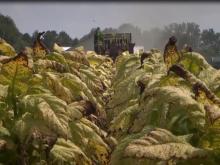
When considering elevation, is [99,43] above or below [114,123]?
below

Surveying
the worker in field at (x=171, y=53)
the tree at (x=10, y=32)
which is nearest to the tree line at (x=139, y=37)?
the tree at (x=10, y=32)

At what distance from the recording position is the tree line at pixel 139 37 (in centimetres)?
3377

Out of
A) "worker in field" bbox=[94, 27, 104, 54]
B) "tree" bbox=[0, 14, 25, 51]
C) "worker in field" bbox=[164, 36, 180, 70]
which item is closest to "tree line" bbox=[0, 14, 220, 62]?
"tree" bbox=[0, 14, 25, 51]

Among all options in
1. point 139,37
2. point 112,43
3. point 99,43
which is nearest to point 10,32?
point 139,37

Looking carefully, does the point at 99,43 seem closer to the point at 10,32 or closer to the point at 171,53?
the point at 171,53

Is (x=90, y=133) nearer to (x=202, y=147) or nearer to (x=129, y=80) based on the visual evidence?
(x=202, y=147)

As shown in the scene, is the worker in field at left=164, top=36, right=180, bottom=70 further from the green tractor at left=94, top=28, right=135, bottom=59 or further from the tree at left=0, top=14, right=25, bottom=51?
the tree at left=0, top=14, right=25, bottom=51

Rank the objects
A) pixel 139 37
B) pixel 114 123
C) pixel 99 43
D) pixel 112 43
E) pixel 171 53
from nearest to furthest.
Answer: pixel 114 123 < pixel 171 53 < pixel 112 43 < pixel 99 43 < pixel 139 37

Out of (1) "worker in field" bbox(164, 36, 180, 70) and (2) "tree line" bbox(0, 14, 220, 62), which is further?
(2) "tree line" bbox(0, 14, 220, 62)

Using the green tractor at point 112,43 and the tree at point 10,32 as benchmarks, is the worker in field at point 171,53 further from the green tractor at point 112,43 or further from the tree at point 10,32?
the tree at point 10,32

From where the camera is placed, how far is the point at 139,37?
43.4m

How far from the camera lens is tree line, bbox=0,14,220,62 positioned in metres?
33.8

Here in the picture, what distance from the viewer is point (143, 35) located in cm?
4297

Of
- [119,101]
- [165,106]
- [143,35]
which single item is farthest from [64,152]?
[143,35]
